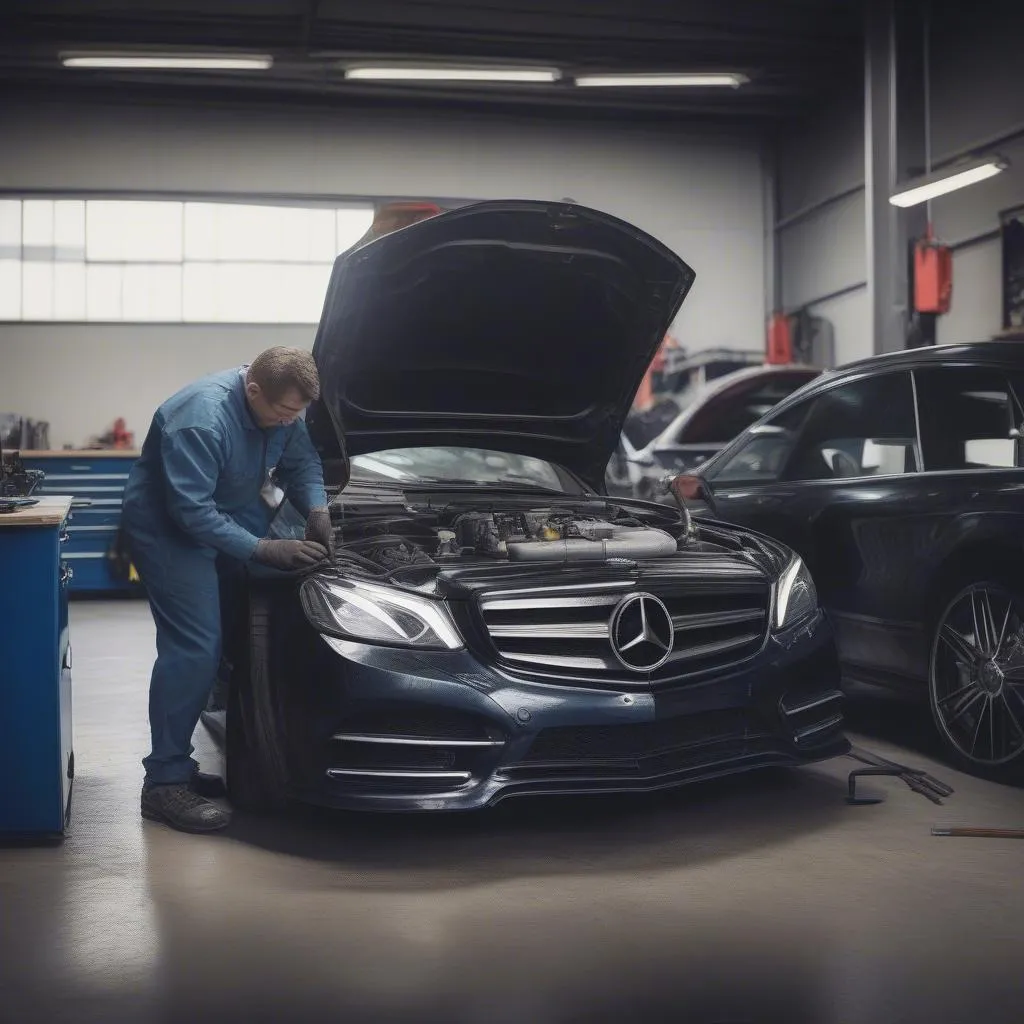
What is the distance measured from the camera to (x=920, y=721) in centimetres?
491

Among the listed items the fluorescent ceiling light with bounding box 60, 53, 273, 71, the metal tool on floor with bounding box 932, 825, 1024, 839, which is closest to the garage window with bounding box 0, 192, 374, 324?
the fluorescent ceiling light with bounding box 60, 53, 273, 71

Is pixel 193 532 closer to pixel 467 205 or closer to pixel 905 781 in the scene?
pixel 467 205

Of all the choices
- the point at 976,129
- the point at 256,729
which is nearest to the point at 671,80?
the point at 976,129

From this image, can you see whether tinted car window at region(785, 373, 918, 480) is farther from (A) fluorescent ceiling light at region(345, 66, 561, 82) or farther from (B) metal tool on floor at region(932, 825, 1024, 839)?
(A) fluorescent ceiling light at region(345, 66, 561, 82)

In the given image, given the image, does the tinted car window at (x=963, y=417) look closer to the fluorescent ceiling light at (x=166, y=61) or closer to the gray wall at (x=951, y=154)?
the gray wall at (x=951, y=154)

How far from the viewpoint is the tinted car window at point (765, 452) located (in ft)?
16.2

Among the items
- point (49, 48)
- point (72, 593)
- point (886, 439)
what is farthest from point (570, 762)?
point (49, 48)

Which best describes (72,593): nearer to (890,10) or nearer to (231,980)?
(890,10)

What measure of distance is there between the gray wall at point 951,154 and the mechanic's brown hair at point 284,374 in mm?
7320

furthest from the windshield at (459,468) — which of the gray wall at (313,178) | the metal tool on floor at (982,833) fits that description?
the gray wall at (313,178)

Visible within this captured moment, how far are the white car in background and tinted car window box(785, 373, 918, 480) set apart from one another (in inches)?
68.7

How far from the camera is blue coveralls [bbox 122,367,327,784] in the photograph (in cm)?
348

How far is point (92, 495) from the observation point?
1040cm

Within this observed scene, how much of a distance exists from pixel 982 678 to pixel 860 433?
1212 mm
